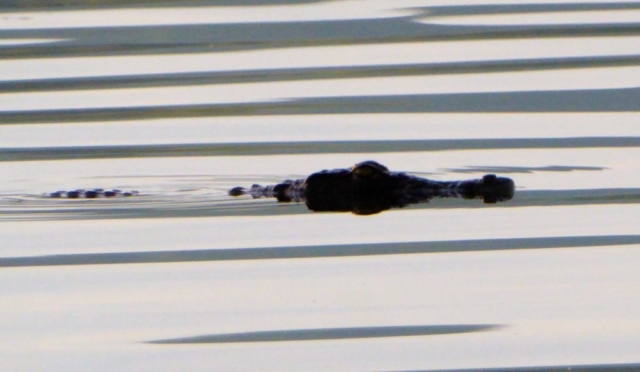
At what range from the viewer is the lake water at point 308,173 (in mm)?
6512

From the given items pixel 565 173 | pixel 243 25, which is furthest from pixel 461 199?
pixel 243 25

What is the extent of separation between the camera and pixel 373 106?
13398mm

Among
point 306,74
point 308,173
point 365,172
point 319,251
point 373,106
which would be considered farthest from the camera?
point 306,74

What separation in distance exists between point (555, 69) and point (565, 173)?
4.10 meters

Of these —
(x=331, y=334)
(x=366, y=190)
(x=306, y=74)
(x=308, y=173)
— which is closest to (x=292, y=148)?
(x=308, y=173)

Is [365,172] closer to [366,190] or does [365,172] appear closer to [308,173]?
[366,190]

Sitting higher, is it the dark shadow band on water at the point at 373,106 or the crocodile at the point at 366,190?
the dark shadow band on water at the point at 373,106

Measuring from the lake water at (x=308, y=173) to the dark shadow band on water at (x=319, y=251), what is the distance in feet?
0.08

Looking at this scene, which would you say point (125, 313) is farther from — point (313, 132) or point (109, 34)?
point (109, 34)

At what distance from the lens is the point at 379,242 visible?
8.34m

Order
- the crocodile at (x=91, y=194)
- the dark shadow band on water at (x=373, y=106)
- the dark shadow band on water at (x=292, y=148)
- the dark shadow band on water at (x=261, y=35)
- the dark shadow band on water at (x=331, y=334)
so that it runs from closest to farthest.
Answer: the dark shadow band on water at (x=331, y=334) < the crocodile at (x=91, y=194) < the dark shadow band on water at (x=292, y=148) < the dark shadow band on water at (x=373, y=106) < the dark shadow band on water at (x=261, y=35)

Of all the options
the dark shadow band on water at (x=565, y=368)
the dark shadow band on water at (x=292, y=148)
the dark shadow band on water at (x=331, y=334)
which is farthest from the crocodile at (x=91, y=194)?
the dark shadow band on water at (x=565, y=368)

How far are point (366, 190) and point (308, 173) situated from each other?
3.49ft

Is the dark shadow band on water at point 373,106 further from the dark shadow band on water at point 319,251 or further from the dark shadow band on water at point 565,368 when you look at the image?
the dark shadow band on water at point 565,368
